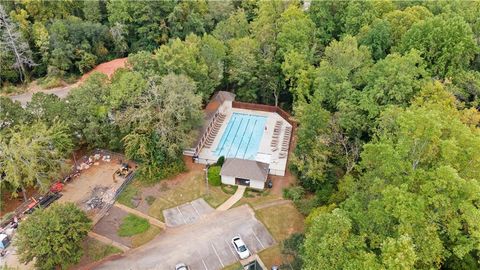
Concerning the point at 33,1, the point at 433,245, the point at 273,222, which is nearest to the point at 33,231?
the point at 273,222

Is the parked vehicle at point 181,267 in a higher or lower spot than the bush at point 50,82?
lower

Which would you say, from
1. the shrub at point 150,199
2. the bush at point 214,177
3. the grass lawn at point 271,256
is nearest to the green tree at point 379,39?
the bush at point 214,177

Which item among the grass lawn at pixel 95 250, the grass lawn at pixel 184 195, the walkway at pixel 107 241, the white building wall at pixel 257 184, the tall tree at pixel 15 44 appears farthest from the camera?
the tall tree at pixel 15 44

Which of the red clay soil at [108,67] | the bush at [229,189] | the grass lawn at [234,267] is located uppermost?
the red clay soil at [108,67]

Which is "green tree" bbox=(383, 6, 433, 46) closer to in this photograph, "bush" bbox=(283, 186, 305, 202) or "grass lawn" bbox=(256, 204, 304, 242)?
"bush" bbox=(283, 186, 305, 202)

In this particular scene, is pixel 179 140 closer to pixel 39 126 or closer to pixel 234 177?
pixel 234 177

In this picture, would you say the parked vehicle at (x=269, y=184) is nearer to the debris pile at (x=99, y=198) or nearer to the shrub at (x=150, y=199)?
the shrub at (x=150, y=199)

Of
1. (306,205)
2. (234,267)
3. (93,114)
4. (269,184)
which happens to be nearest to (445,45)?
(306,205)
